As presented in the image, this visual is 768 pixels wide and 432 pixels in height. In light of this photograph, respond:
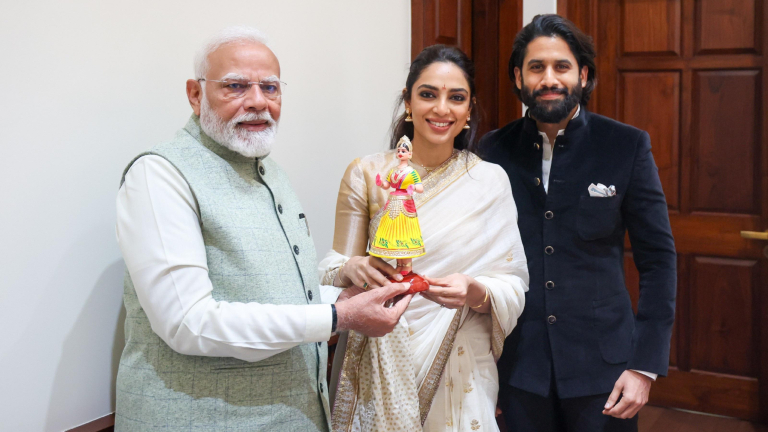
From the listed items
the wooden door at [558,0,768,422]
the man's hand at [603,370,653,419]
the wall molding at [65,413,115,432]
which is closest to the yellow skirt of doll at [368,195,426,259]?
the man's hand at [603,370,653,419]

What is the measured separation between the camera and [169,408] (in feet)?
4.45

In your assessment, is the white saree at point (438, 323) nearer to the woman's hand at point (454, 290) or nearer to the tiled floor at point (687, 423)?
the woman's hand at point (454, 290)

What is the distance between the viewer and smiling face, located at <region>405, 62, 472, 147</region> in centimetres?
175

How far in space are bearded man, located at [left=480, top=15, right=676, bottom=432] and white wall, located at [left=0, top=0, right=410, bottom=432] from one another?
3.49 ft

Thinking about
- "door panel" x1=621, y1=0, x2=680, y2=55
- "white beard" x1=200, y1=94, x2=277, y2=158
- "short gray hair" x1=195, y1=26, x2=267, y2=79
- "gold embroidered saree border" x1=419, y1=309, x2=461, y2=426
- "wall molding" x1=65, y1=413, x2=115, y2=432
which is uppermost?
"door panel" x1=621, y1=0, x2=680, y2=55

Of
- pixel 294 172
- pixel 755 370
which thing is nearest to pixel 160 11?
pixel 294 172

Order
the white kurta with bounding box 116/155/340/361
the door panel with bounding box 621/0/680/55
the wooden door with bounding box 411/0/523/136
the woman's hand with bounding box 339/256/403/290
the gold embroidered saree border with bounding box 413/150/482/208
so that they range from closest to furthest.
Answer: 1. the white kurta with bounding box 116/155/340/361
2. the woman's hand with bounding box 339/256/403/290
3. the gold embroidered saree border with bounding box 413/150/482/208
4. the door panel with bounding box 621/0/680/55
5. the wooden door with bounding box 411/0/523/136

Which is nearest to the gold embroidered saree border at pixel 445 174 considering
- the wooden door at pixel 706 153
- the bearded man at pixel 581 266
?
the bearded man at pixel 581 266

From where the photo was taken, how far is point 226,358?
139cm

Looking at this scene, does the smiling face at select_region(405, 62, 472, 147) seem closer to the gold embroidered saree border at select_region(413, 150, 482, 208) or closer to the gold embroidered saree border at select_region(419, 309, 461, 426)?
the gold embroidered saree border at select_region(413, 150, 482, 208)

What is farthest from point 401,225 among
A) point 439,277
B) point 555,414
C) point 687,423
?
point 687,423

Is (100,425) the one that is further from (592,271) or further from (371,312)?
(592,271)

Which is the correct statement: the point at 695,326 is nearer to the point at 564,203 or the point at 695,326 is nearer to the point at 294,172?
the point at 564,203

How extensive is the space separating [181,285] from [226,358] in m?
0.22
